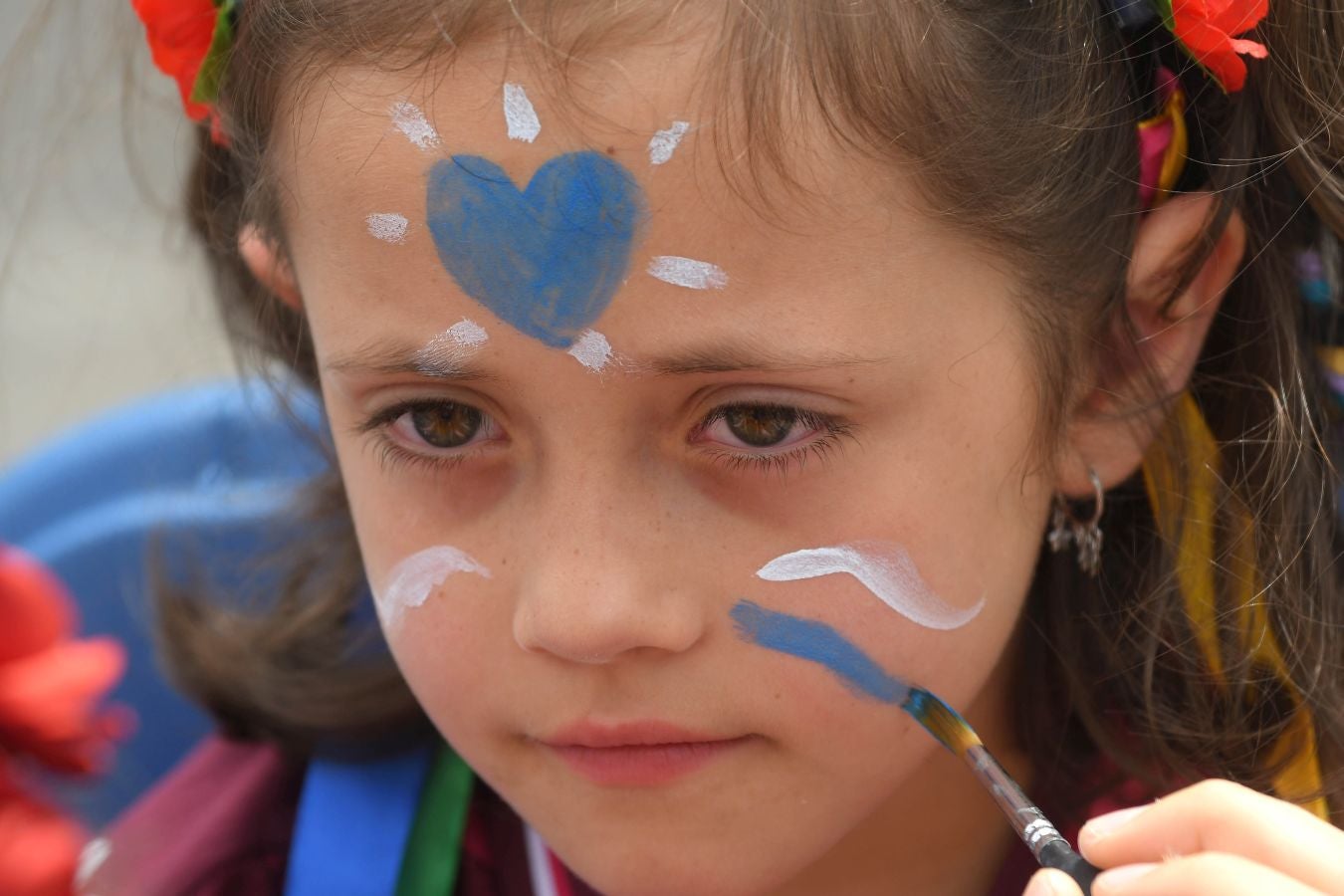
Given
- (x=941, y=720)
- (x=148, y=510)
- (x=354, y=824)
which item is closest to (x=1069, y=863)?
(x=941, y=720)

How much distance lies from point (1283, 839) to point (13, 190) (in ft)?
4.38

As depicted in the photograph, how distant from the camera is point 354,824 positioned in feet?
4.36

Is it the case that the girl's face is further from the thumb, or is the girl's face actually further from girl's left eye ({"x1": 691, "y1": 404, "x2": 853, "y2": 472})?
the thumb

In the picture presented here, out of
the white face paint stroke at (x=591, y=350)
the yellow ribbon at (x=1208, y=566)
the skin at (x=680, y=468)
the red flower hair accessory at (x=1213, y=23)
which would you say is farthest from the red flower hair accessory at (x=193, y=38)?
the yellow ribbon at (x=1208, y=566)

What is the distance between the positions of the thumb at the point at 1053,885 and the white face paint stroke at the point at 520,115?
494 mm

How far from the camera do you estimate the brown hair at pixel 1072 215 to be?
964mm

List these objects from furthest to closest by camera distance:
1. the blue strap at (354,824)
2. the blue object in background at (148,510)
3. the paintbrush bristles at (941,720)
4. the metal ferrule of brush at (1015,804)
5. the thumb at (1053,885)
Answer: the blue object in background at (148,510) < the blue strap at (354,824) < the paintbrush bristles at (941,720) < the metal ferrule of brush at (1015,804) < the thumb at (1053,885)

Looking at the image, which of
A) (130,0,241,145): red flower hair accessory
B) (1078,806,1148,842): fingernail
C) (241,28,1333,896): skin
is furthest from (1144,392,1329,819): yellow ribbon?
(130,0,241,145): red flower hair accessory

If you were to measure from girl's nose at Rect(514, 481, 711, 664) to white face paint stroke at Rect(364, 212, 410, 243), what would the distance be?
0.19 meters

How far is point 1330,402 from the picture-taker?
1.28m

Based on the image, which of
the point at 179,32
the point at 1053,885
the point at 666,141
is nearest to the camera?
the point at 1053,885

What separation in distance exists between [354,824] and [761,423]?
541 millimetres

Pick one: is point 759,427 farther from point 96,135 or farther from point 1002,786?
point 96,135

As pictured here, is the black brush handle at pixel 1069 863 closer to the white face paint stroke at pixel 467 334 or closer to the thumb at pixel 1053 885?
the thumb at pixel 1053 885
